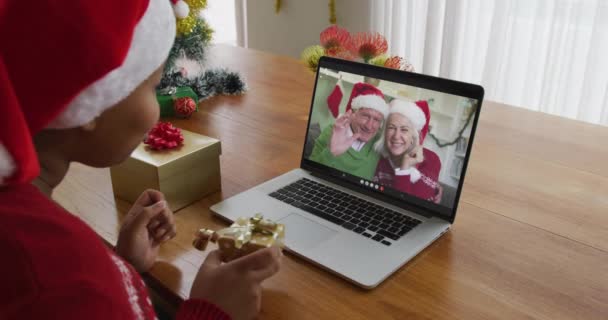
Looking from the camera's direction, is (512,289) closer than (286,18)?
Yes

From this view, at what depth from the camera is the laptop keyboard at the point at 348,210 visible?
2.94ft

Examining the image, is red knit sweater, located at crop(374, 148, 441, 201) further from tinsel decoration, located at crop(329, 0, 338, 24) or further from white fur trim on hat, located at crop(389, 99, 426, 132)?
tinsel decoration, located at crop(329, 0, 338, 24)

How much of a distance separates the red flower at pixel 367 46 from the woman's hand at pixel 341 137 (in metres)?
0.25

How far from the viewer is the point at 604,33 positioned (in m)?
2.04

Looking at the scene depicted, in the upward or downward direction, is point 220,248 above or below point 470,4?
below

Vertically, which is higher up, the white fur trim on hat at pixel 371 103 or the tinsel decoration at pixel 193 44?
the tinsel decoration at pixel 193 44

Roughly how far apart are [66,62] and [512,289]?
634 millimetres

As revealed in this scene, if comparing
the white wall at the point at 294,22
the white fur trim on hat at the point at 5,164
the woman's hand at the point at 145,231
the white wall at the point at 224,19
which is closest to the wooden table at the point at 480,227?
the woman's hand at the point at 145,231

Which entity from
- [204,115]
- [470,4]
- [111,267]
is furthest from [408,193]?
[470,4]

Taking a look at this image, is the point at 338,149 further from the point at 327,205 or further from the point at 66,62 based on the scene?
the point at 66,62

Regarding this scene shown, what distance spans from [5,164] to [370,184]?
63cm

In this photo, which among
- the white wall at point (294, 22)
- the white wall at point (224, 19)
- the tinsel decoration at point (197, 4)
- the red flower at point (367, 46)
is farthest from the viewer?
the white wall at point (224, 19)

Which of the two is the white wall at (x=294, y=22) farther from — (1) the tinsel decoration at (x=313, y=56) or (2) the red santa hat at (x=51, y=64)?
(2) the red santa hat at (x=51, y=64)

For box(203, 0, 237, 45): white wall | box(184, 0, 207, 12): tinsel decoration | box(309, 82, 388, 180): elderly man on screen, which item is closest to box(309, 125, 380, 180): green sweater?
box(309, 82, 388, 180): elderly man on screen
